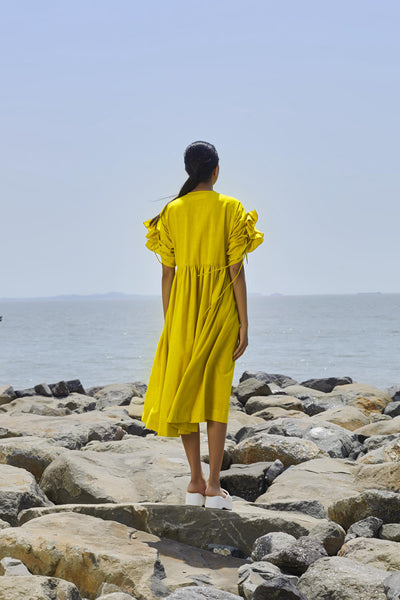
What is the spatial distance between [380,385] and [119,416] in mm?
14114

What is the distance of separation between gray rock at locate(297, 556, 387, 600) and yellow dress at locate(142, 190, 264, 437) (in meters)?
1.31

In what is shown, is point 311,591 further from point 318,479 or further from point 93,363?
point 93,363

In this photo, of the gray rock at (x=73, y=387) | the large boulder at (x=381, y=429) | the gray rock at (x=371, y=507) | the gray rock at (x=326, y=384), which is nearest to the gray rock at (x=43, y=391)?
the gray rock at (x=73, y=387)

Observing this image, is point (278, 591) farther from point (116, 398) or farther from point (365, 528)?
point (116, 398)

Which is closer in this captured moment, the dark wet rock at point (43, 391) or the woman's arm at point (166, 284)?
the woman's arm at point (166, 284)

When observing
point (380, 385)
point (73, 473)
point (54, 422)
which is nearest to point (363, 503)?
point (73, 473)

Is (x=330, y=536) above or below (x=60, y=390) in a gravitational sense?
above

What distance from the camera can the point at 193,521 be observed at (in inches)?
180

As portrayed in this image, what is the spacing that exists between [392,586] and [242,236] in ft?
7.51

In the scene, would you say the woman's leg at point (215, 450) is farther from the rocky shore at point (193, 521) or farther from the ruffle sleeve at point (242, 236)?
the ruffle sleeve at point (242, 236)

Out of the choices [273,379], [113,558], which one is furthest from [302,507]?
[273,379]

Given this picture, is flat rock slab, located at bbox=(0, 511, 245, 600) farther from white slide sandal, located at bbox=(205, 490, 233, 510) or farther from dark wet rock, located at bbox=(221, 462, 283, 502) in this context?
dark wet rock, located at bbox=(221, 462, 283, 502)

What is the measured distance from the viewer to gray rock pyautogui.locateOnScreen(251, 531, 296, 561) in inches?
160

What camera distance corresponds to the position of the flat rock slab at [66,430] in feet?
23.5
